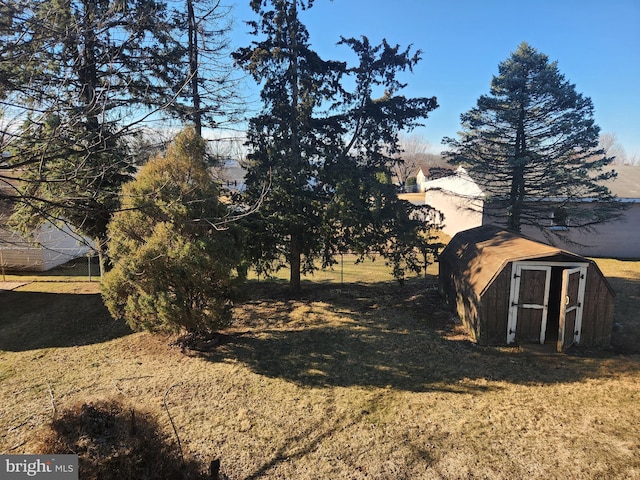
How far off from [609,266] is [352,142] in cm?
1409

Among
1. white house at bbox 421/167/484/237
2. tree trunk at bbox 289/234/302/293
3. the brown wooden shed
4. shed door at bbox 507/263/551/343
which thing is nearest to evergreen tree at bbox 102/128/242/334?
tree trunk at bbox 289/234/302/293

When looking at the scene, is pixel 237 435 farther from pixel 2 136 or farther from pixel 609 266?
pixel 609 266

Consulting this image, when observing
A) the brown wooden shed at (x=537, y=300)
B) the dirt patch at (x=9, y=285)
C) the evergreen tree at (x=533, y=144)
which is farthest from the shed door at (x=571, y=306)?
the dirt patch at (x=9, y=285)

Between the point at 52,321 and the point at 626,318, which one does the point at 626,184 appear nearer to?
the point at 626,318

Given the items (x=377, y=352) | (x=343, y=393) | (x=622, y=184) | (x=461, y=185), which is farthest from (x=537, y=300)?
(x=622, y=184)

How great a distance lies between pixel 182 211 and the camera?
771 centimetres

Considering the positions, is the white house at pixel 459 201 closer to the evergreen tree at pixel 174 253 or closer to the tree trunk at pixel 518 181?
the tree trunk at pixel 518 181

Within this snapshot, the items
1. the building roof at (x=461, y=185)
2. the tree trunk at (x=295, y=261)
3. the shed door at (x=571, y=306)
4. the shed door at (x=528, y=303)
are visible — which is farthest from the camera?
the building roof at (x=461, y=185)

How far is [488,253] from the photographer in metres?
9.79

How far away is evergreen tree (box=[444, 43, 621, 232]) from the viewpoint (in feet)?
45.8

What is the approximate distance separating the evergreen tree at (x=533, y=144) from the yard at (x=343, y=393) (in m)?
5.25

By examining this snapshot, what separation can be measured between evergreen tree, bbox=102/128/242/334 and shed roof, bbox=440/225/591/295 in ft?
20.1

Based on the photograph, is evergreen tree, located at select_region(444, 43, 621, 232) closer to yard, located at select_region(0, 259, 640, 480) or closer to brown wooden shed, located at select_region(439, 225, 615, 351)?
yard, located at select_region(0, 259, 640, 480)

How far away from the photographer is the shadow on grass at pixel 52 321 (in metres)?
9.58
